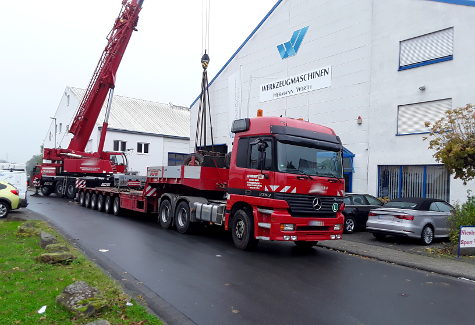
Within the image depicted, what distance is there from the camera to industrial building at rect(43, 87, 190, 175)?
132ft

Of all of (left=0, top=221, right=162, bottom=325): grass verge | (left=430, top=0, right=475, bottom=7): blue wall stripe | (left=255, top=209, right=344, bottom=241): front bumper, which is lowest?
(left=0, top=221, right=162, bottom=325): grass verge

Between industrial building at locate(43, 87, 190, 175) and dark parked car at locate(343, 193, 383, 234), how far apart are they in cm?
2499

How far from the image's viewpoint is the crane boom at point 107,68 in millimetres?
22781

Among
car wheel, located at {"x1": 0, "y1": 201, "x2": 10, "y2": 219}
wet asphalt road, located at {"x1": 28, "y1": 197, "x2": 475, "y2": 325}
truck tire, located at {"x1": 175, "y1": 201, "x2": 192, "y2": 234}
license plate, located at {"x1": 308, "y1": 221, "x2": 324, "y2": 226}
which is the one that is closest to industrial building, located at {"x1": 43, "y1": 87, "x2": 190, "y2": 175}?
car wheel, located at {"x1": 0, "y1": 201, "x2": 10, "y2": 219}

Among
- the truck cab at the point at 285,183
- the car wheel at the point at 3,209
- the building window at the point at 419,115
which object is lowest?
the car wheel at the point at 3,209

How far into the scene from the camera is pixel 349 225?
14492 millimetres

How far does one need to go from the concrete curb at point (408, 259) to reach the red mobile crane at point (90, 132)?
51.7 ft

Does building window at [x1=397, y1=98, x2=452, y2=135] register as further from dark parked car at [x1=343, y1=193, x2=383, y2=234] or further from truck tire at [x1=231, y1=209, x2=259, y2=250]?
truck tire at [x1=231, y1=209, x2=259, y2=250]

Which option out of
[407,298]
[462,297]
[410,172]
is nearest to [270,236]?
[407,298]

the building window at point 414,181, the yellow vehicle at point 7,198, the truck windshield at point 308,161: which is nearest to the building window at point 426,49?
the building window at point 414,181

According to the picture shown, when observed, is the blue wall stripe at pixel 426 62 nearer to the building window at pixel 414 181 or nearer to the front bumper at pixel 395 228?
the building window at pixel 414 181

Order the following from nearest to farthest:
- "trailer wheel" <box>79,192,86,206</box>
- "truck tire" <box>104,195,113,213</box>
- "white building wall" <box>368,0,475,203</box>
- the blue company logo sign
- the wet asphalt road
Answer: the wet asphalt road
"white building wall" <box>368,0,475,203</box>
"truck tire" <box>104,195,113,213</box>
"trailer wheel" <box>79,192,86,206</box>
the blue company logo sign

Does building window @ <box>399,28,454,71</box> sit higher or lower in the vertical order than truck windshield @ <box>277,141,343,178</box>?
higher

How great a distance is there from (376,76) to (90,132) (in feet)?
55.6
